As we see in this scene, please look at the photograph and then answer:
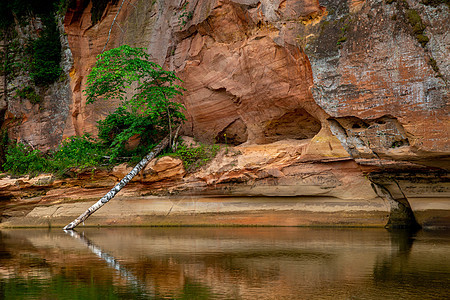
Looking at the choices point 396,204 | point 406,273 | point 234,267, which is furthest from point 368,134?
point 234,267

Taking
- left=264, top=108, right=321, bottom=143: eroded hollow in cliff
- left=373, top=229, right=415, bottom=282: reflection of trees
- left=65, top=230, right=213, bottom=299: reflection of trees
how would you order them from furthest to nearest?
left=264, top=108, right=321, bottom=143: eroded hollow in cliff
left=373, top=229, right=415, bottom=282: reflection of trees
left=65, top=230, right=213, bottom=299: reflection of trees

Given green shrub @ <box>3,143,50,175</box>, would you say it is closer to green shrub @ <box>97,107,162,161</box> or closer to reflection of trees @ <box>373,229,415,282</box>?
green shrub @ <box>97,107,162,161</box>

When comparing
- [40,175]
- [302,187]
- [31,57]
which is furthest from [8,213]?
[302,187]

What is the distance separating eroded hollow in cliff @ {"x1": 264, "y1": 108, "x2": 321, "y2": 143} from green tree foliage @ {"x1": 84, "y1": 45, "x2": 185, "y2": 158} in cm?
305

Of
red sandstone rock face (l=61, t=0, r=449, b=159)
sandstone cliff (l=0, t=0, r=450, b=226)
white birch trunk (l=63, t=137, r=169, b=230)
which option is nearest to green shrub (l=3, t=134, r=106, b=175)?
sandstone cliff (l=0, t=0, r=450, b=226)

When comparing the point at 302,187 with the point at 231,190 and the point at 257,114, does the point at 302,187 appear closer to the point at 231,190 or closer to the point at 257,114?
the point at 231,190

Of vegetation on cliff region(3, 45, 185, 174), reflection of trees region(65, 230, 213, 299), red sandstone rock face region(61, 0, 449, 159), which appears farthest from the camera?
vegetation on cliff region(3, 45, 185, 174)

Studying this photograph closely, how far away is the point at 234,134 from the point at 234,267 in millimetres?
10005

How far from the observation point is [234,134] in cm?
1714

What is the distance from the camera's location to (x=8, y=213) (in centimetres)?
1769

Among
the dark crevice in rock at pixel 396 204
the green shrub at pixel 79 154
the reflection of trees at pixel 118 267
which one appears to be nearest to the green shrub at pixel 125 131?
the green shrub at pixel 79 154

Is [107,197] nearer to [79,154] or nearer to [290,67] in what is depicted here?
[79,154]

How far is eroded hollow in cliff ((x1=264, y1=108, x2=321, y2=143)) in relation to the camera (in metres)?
15.6

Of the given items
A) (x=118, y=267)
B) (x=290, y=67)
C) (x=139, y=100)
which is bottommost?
(x=118, y=267)
